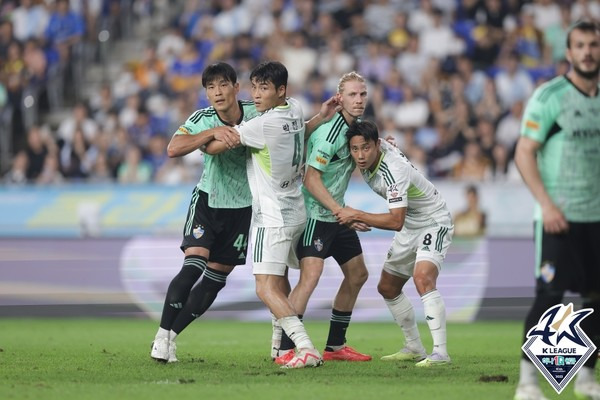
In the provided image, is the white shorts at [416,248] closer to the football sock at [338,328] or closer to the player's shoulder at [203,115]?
the football sock at [338,328]

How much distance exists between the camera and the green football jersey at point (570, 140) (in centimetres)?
748

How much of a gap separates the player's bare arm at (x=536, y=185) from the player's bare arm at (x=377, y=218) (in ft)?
7.92

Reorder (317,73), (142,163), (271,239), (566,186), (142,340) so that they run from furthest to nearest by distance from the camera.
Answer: (317,73) < (142,163) < (142,340) < (271,239) < (566,186)

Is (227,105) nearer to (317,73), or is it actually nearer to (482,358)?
(482,358)

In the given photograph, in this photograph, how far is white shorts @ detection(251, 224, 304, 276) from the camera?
381 inches

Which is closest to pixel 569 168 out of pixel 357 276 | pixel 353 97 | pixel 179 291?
pixel 353 97

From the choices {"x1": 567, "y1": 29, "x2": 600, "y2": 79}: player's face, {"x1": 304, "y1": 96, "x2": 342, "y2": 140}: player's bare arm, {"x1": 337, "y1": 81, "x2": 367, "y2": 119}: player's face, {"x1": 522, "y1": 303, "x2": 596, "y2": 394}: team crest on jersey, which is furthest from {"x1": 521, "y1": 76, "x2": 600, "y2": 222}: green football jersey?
{"x1": 304, "y1": 96, "x2": 342, "y2": 140}: player's bare arm

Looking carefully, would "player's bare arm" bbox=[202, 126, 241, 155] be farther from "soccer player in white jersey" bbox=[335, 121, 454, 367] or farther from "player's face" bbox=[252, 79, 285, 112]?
"soccer player in white jersey" bbox=[335, 121, 454, 367]

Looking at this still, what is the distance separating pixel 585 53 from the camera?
742 centimetres

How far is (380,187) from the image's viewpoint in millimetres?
10227

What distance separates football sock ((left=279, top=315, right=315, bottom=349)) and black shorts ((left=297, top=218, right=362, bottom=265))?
0.91m

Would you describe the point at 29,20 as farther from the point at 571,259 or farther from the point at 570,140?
the point at 571,259

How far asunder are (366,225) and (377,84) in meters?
12.2

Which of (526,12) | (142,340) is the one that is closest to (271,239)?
(142,340)
